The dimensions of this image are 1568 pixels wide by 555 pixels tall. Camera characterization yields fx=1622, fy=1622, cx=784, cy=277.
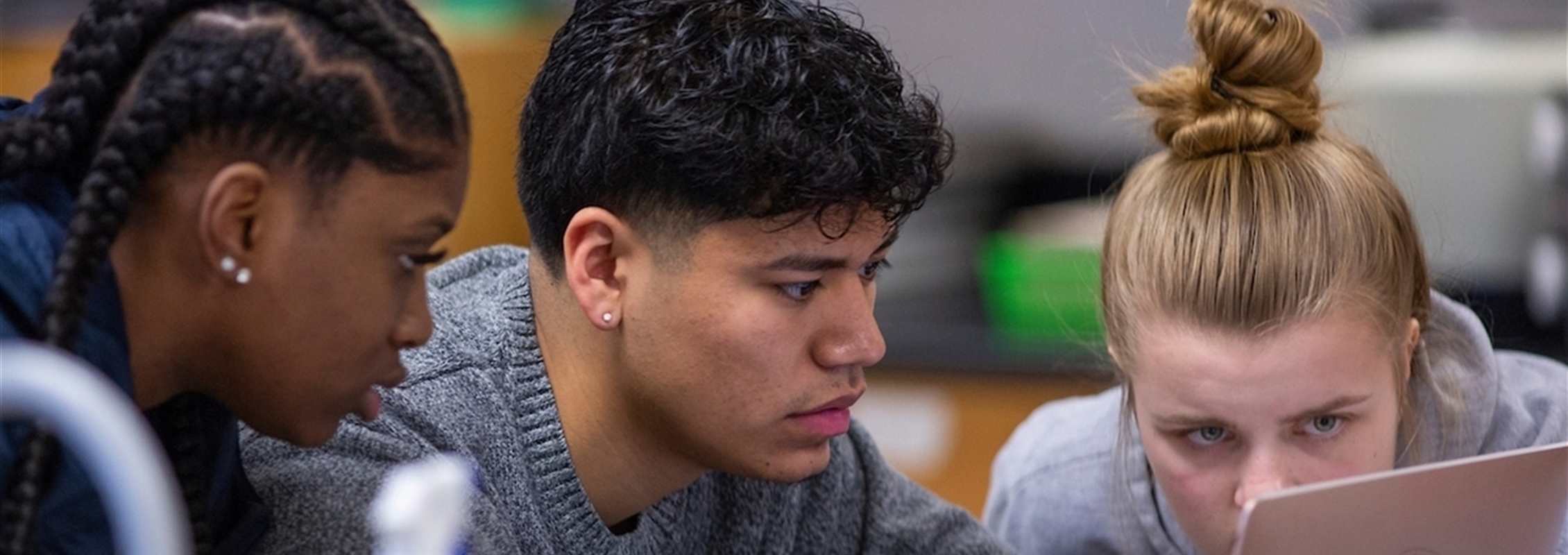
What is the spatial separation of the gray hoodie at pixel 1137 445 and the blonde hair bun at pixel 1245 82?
0.23 metres

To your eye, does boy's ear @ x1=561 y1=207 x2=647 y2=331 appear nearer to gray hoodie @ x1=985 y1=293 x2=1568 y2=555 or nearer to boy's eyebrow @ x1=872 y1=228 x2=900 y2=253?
boy's eyebrow @ x1=872 y1=228 x2=900 y2=253

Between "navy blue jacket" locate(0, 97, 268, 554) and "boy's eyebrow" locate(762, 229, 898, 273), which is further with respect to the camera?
"boy's eyebrow" locate(762, 229, 898, 273)

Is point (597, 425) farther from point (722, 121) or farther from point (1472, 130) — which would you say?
point (1472, 130)

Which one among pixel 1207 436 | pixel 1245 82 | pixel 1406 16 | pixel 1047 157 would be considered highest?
pixel 1245 82

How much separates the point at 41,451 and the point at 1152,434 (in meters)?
0.85

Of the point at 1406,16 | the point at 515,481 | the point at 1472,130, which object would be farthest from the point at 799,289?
the point at 1406,16

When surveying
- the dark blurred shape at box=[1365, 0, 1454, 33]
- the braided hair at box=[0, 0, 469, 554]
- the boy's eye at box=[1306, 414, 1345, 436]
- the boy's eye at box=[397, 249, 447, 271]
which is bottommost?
the boy's eye at box=[1306, 414, 1345, 436]

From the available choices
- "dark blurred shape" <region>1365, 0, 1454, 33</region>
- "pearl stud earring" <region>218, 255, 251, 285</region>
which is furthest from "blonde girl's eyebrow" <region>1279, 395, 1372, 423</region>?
"dark blurred shape" <region>1365, 0, 1454, 33</region>

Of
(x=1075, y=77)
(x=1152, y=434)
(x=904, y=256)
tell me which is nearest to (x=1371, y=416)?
(x=1152, y=434)

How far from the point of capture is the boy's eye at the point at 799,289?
113 cm

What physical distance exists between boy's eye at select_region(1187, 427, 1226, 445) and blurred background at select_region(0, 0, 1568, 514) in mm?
611

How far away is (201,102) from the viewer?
849mm

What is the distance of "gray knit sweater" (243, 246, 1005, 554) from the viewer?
1.05 metres

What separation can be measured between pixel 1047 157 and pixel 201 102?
1999mm
